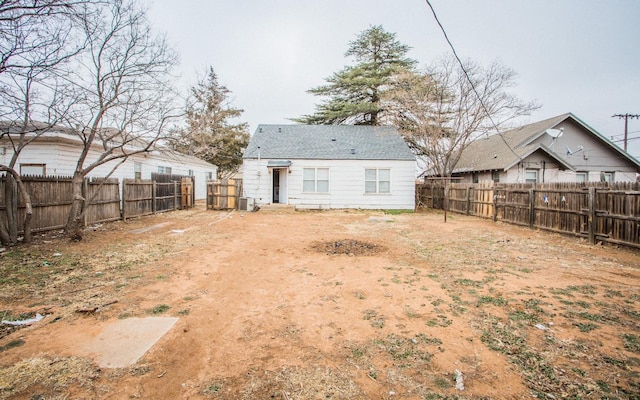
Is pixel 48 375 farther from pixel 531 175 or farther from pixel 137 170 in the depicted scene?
pixel 531 175

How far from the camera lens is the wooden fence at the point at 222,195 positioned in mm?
17516

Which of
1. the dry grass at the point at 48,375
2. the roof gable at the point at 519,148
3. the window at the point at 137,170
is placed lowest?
the dry grass at the point at 48,375

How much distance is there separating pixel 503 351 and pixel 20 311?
229 inches

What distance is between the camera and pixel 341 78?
2622 centimetres

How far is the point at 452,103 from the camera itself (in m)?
17.4

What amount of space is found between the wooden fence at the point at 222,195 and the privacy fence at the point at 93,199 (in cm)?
197

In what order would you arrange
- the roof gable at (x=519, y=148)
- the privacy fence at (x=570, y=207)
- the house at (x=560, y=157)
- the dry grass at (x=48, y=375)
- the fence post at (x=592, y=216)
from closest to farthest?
the dry grass at (x=48, y=375), the privacy fence at (x=570, y=207), the fence post at (x=592, y=216), the roof gable at (x=519, y=148), the house at (x=560, y=157)

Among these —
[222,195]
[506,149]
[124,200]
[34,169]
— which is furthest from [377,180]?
[34,169]

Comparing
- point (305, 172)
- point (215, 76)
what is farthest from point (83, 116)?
point (215, 76)

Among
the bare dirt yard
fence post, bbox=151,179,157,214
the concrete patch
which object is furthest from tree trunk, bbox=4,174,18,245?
fence post, bbox=151,179,157,214

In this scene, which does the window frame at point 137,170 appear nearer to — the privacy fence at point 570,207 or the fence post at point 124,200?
the fence post at point 124,200

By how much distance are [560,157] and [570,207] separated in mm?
10256

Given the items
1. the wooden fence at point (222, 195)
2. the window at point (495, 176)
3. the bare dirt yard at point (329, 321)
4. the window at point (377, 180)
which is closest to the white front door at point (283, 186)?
the wooden fence at point (222, 195)

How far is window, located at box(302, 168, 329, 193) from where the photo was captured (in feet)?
57.7
